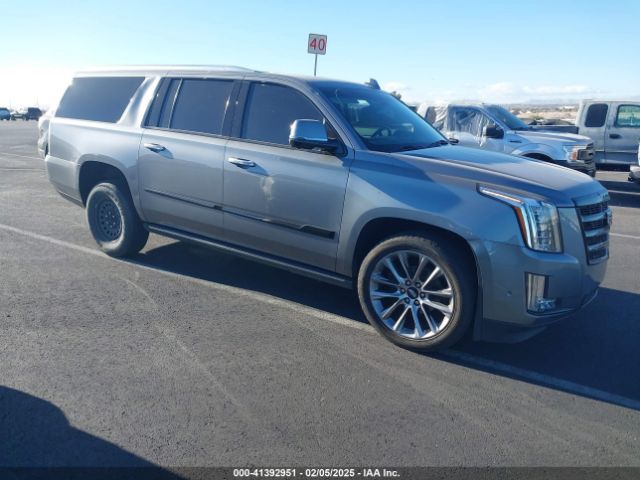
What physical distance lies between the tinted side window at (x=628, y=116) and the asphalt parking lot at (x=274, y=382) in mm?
8744

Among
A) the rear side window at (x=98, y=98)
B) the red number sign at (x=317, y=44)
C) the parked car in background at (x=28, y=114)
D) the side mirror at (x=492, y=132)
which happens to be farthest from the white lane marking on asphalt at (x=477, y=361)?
the parked car in background at (x=28, y=114)

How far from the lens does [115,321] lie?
463 centimetres

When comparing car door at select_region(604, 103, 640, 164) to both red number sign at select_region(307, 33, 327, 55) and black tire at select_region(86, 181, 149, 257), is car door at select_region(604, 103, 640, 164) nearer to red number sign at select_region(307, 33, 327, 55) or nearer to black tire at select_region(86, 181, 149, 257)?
red number sign at select_region(307, 33, 327, 55)

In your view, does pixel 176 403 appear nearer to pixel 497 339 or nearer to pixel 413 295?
pixel 413 295

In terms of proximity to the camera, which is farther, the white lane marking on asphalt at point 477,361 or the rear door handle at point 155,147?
the rear door handle at point 155,147

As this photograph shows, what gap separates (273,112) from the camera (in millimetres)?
4973

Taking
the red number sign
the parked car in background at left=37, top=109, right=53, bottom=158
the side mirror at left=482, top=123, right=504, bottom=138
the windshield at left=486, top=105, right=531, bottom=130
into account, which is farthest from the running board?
the red number sign

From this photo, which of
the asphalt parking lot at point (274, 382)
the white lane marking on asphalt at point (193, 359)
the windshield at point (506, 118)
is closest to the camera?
the asphalt parking lot at point (274, 382)

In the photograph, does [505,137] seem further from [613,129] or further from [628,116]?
[628,116]

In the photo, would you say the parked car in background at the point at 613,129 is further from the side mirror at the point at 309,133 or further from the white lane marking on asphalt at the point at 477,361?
the side mirror at the point at 309,133

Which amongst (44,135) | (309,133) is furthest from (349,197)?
(44,135)

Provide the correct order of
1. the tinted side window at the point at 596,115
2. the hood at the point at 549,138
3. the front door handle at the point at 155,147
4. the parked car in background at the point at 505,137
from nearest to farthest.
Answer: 1. the front door handle at the point at 155,147
2. the parked car in background at the point at 505,137
3. the hood at the point at 549,138
4. the tinted side window at the point at 596,115

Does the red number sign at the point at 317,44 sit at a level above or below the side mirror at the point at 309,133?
above

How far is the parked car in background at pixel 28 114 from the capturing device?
65.2 metres
